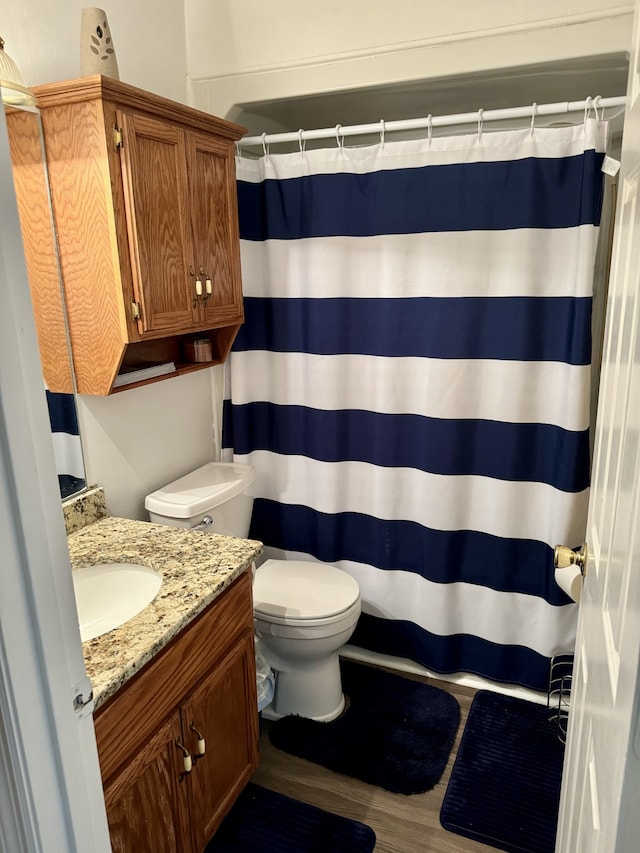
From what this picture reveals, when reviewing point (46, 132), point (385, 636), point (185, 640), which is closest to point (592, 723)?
point (185, 640)

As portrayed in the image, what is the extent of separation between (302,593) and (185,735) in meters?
0.74

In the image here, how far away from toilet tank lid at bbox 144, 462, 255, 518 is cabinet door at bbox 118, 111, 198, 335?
563mm

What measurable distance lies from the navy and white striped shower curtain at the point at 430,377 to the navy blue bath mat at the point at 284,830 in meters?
0.76

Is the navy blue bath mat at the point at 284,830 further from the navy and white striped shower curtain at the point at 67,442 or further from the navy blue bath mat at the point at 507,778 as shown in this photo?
the navy and white striped shower curtain at the point at 67,442

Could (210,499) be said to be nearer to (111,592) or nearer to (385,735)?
(111,592)

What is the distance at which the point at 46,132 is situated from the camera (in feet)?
5.33

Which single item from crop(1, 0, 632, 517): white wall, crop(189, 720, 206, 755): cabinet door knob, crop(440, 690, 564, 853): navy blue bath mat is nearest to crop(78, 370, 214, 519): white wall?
crop(1, 0, 632, 517): white wall

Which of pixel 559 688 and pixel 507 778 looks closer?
pixel 507 778

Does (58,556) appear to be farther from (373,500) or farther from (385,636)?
(385,636)

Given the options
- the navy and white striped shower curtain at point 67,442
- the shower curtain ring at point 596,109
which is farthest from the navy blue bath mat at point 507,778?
the shower curtain ring at point 596,109

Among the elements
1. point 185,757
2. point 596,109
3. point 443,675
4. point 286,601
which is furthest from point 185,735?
point 596,109

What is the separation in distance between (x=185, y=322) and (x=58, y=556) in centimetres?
127

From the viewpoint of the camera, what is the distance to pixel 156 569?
163 centimetres

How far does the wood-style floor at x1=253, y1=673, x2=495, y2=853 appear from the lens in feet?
5.79
